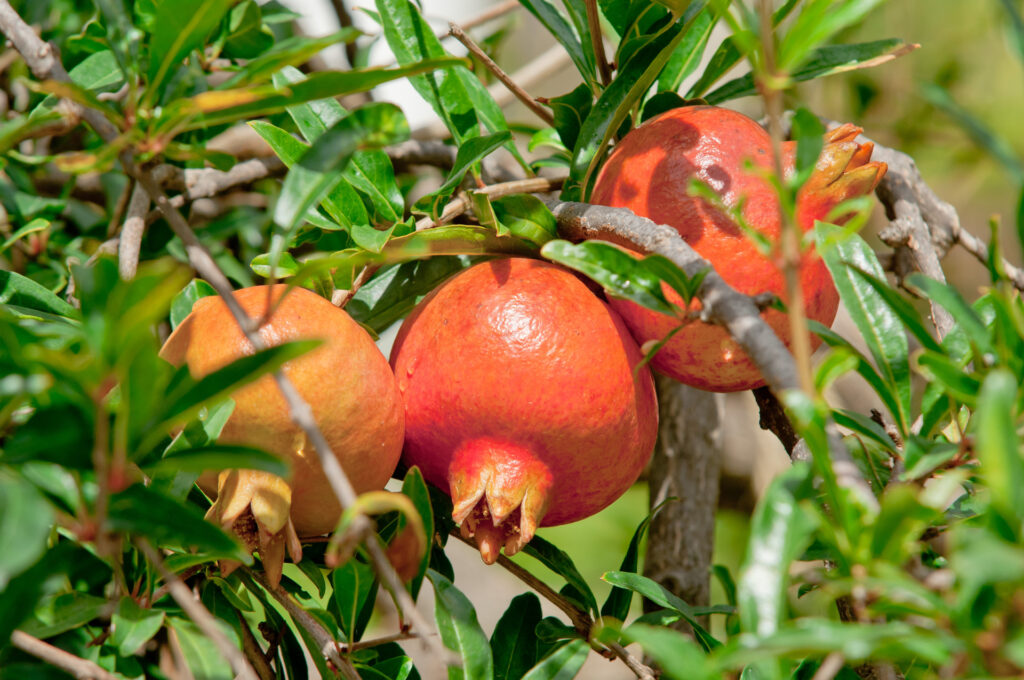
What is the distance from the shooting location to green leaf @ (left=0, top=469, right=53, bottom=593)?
0.40 m

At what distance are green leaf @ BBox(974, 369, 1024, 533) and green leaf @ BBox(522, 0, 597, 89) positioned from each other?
572 mm

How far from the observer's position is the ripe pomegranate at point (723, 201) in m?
0.70

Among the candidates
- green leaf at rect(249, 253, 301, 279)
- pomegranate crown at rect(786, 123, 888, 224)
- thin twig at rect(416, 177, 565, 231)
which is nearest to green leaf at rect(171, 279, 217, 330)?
green leaf at rect(249, 253, 301, 279)

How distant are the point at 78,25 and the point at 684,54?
32.5 inches

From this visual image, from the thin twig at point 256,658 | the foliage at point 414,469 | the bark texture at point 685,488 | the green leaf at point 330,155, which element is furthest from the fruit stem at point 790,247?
the bark texture at point 685,488

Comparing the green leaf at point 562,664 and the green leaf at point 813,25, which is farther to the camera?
the green leaf at point 562,664

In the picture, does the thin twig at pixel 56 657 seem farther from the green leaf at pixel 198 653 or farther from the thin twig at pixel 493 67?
the thin twig at pixel 493 67

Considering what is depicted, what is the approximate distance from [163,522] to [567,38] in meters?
0.63

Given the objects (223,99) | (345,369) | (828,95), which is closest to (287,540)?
(345,369)

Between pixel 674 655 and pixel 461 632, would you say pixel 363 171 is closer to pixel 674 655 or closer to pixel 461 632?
pixel 461 632

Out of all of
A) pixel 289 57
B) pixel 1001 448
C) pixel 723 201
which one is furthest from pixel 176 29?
pixel 1001 448

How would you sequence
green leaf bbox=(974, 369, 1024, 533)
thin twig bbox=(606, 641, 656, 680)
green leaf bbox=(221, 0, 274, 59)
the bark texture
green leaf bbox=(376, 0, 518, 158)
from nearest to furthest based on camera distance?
green leaf bbox=(974, 369, 1024, 533) < thin twig bbox=(606, 641, 656, 680) < green leaf bbox=(376, 0, 518, 158) < green leaf bbox=(221, 0, 274, 59) < the bark texture

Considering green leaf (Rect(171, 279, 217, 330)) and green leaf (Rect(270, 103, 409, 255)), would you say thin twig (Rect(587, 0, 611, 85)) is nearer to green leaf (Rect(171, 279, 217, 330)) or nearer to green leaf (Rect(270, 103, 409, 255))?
green leaf (Rect(270, 103, 409, 255))

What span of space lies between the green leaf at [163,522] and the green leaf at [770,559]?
0.28m
